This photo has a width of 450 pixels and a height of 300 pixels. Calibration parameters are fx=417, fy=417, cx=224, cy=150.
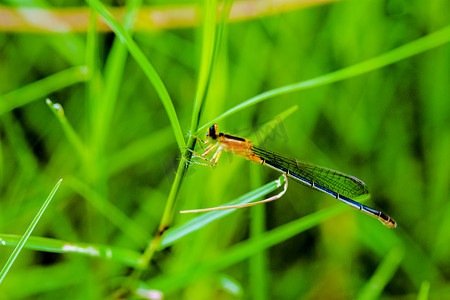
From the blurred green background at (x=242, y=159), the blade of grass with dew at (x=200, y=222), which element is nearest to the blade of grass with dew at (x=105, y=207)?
the blurred green background at (x=242, y=159)

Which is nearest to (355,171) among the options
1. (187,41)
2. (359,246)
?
(359,246)

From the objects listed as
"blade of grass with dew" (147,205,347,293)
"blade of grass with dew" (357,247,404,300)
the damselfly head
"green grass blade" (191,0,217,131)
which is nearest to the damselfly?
the damselfly head

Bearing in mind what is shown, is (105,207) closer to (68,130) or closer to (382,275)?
(68,130)

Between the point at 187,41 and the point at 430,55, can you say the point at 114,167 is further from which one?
the point at 430,55

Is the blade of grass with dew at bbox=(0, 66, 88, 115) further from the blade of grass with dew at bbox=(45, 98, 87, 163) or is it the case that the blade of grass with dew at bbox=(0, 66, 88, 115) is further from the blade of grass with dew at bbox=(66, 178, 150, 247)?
the blade of grass with dew at bbox=(66, 178, 150, 247)

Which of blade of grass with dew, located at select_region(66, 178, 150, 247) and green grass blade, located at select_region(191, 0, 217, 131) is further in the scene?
blade of grass with dew, located at select_region(66, 178, 150, 247)
